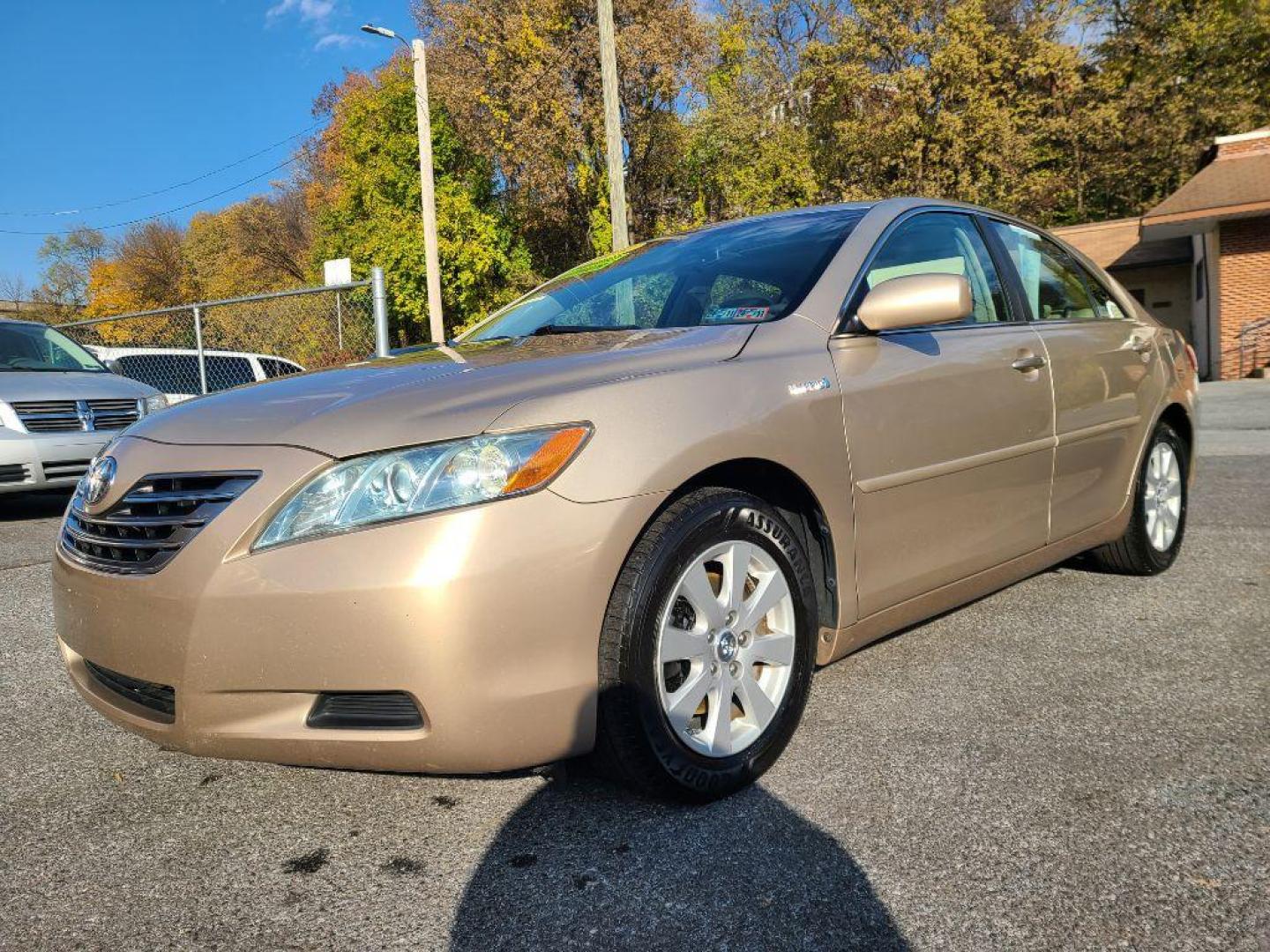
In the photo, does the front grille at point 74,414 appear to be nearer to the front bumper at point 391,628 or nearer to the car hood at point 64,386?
the car hood at point 64,386

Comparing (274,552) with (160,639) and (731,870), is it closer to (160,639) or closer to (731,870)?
(160,639)

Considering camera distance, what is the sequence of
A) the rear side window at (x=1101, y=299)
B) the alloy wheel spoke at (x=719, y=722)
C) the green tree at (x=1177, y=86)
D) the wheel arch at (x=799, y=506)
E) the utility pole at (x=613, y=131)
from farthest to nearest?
the green tree at (x=1177, y=86) < the utility pole at (x=613, y=131) < the rear side window at (x=1101, y=299) < the wheel arch at (x=799, y=506) < the alloy wheel spoke at (x=719, y=722)

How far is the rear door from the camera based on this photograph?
3379 mm

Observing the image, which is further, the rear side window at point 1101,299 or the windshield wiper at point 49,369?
the windshield wiper at point 49,369

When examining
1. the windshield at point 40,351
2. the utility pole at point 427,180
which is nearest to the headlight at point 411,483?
the windshield at point 40,351

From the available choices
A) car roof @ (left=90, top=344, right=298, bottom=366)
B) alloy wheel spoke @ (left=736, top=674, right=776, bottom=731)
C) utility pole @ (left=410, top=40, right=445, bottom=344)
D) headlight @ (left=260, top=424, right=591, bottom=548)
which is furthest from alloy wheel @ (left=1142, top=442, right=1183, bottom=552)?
utility pole @ (left=410, top=40, right=445, bottom=344)

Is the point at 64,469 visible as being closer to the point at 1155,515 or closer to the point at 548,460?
the point at 548,460

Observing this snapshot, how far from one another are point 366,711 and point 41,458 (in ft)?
20.2

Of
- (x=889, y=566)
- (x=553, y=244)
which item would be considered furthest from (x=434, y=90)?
(x=889, y=566)

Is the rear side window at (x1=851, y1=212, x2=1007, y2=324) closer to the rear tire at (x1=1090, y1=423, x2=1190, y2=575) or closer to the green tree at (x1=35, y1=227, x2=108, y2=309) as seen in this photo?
the rear tire at (x1=1090, y1=423, x2=1190, y2=575)

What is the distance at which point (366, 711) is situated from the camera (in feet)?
6.25

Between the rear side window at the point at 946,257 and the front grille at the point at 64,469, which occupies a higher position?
the rear side window at the point at 946,257

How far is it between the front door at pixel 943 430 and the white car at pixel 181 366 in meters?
9.11

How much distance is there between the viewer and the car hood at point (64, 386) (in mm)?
6879
